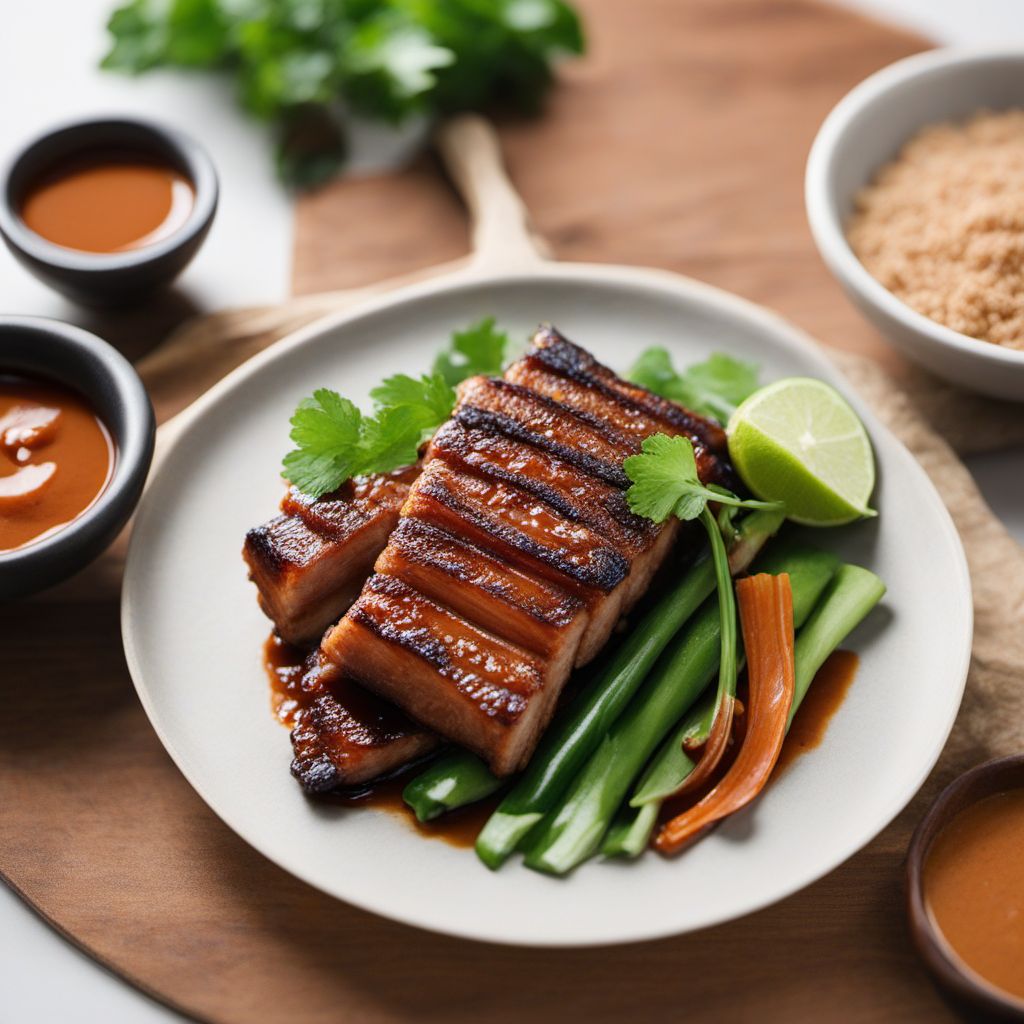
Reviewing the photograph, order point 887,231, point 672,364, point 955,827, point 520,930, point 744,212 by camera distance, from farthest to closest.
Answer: point 744,212
point 887,231
point 672,364
point 955,827
point 520,930

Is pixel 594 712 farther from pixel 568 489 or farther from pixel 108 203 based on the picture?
pixel 108 203

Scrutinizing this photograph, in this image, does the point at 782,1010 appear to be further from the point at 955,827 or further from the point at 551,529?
the point at 551,529

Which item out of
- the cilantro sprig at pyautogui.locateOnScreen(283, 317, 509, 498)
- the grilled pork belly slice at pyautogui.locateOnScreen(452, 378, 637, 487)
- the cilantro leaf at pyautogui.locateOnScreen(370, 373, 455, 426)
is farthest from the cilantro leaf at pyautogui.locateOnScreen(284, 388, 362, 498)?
the grilled pork belly slice at pyautogui.locateOnScreen(452, 378, 637, 487)

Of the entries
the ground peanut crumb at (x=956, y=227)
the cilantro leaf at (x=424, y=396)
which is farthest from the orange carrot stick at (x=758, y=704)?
the ground peanut crumb at (x=956, y=227)

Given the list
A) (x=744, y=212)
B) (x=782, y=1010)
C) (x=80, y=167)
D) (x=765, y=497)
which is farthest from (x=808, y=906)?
(x=80, y=167)

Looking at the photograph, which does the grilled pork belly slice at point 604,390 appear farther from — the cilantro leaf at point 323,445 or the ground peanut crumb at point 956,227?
the ground peanut crumb at point 956,227

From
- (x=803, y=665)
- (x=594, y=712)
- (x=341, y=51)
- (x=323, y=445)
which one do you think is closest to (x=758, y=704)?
(x=803, y=665)

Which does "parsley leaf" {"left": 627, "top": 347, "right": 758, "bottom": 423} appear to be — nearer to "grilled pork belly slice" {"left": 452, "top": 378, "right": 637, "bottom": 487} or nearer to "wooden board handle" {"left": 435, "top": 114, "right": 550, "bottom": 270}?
"grilled pork belly slice" {"left": 452, "top": 378, "right": 637, "bottom": 487}
